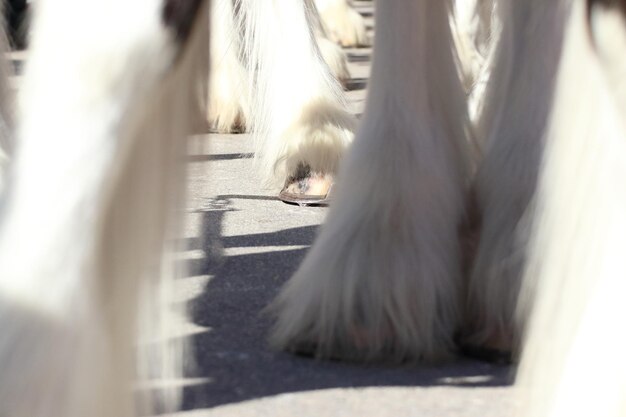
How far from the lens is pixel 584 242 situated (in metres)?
1.56

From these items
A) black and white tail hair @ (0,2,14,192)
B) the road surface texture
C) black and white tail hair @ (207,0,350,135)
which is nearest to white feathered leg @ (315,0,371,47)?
black and white tail hair @ (207,0,350,135)

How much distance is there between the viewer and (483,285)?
2.39 meters

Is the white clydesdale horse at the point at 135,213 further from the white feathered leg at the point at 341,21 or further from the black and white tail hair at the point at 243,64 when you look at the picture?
the white feathered leg at the point at 341,21

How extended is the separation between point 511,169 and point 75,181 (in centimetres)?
111

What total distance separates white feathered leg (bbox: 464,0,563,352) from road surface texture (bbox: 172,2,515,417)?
0.31ft

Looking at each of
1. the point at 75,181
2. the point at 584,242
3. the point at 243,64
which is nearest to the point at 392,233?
the point at 584,242

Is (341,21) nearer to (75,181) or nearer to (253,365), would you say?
(253,365)

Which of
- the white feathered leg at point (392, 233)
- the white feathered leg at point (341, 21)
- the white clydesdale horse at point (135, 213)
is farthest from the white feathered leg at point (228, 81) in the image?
the white clydesdale horse at point (135, 213)

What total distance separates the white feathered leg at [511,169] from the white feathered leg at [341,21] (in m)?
4.59

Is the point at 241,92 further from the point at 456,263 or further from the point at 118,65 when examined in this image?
the point at 118,65

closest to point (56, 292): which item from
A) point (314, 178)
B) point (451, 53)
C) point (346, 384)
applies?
point (346, 384)

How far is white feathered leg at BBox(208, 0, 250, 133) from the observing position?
4.52 meters

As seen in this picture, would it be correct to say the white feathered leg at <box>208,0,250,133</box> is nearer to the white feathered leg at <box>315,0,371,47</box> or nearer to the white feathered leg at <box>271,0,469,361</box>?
the white feathered leg at <box>271,0,469,361</box>

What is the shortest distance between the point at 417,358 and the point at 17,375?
1.00 meters
